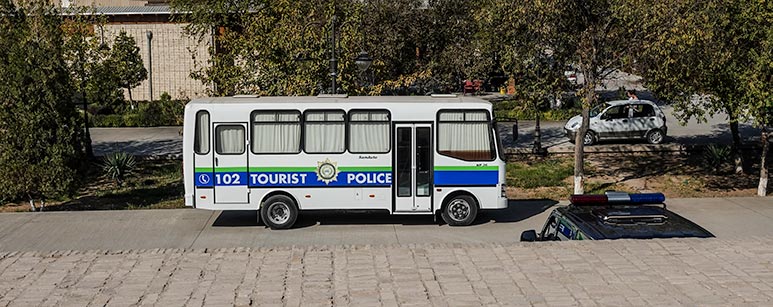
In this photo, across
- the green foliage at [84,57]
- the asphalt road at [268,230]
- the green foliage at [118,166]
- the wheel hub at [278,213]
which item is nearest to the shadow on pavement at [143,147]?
the green foliage at [118,166]

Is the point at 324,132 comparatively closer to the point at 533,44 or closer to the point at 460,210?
the point at 460,210

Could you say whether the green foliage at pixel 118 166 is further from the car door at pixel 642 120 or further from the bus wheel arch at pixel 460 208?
the car door at pixel 642 120

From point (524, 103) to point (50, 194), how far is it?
11055mm

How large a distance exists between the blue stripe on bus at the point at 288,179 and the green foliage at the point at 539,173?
20.7ft

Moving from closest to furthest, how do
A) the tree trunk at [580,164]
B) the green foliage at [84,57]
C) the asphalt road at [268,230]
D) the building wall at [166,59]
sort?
the asphalt road at [268,230] < the tree trunk at [580,164] < the green foliage at [84,57] < the building wall at [166,59]

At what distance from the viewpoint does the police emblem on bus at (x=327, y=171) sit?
16047 millimetres

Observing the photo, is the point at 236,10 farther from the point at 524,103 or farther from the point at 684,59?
the point at 684,59

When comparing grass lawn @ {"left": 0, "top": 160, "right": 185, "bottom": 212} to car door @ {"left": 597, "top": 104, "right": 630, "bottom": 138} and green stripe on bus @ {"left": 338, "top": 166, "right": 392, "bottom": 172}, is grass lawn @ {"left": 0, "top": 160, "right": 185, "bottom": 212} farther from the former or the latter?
car door @ {"left": 597, "top": 104, "right": 630, "bottom": 138}

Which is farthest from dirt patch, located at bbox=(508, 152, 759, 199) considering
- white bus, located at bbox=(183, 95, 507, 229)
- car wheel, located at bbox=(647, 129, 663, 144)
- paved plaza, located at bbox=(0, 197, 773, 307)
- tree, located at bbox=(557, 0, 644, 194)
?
paved plaza, located at bbox=(0, 197, 773, 307)

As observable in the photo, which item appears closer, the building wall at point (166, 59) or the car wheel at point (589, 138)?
the car wheel at point (589, 138)

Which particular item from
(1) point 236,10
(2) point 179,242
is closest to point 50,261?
(2) point 179,242

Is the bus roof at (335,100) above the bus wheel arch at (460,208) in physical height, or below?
above

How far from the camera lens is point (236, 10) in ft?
91.4

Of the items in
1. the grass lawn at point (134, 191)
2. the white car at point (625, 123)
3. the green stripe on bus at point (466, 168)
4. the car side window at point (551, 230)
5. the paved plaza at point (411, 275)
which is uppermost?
the white car at point (625, 123)
